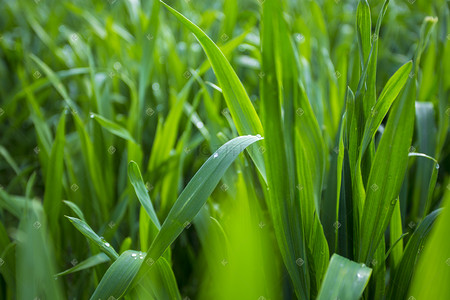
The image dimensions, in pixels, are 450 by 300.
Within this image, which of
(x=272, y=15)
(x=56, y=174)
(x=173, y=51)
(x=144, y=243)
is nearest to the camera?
(x=272, y=15)

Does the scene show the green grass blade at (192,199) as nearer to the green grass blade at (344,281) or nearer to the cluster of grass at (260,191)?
the cluster of grass at (260,191)

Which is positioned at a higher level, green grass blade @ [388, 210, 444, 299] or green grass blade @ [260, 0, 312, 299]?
green grass blade @ [260, 0, 312, 299]

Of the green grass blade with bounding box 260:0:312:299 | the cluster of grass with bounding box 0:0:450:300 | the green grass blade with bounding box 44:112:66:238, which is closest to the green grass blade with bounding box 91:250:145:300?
the cluster of grass with bounding box 0:0:450:300

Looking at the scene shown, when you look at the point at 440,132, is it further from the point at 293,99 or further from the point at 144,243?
the point at 144,243

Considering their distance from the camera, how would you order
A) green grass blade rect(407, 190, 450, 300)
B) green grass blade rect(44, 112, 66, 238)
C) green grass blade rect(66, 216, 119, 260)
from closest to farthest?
1. green grass blade rect(407, 190, 450, 300)
2. green grass blade rect(66, 216, 119, 260)
3. green grass blade rect(44, 112, 66, 238)

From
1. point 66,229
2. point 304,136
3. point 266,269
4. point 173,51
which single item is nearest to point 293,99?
point 304,136

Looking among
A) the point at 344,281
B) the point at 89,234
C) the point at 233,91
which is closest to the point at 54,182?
the point at 89,234

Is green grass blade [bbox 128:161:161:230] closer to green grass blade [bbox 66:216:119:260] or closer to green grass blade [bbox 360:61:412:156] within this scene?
green grass blade [bbox 66:216:119:260]

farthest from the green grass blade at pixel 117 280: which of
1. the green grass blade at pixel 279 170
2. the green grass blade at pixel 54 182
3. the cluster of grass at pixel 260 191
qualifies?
the green grass blade at pixel 54 182

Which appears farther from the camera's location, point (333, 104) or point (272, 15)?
point (333, 104)
